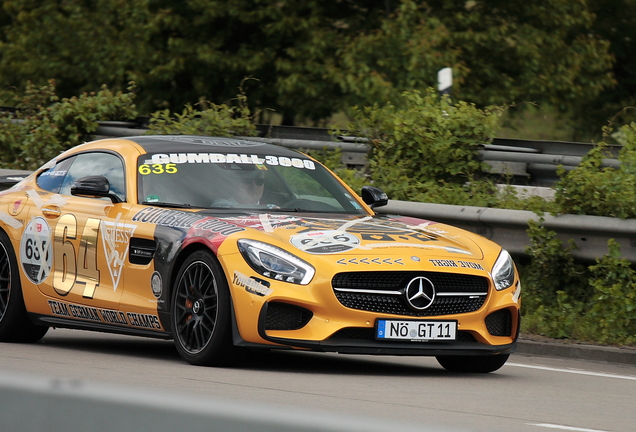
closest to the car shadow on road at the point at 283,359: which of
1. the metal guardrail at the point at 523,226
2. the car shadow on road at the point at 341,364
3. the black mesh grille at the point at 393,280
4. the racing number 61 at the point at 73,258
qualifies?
the car shadow on road at the point at 341,364

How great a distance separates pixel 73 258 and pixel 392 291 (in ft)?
7.71

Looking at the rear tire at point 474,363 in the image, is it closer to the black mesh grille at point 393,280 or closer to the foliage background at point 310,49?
the black mesh grille at point 393,280

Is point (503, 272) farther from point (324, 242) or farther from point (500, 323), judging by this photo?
point (324, 242)

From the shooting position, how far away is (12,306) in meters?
7.98

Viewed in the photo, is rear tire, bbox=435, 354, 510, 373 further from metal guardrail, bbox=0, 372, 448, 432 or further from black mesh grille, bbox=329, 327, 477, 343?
metal guardrail, bbox=0, 372, 448, 432

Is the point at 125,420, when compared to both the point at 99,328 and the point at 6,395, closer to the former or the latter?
the point at 6,395

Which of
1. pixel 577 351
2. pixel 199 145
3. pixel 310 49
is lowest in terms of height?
pixel 577 351

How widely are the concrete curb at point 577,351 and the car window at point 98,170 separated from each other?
10.7 ft

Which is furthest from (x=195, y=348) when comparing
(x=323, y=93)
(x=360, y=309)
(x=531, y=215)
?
(x=323, y=93)

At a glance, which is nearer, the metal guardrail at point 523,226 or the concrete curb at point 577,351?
the concrete curb at point 577,351

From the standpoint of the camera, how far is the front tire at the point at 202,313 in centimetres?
637

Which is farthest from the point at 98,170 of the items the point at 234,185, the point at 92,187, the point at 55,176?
the point at 234,185

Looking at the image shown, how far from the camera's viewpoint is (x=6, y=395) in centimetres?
170

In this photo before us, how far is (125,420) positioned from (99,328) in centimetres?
588
